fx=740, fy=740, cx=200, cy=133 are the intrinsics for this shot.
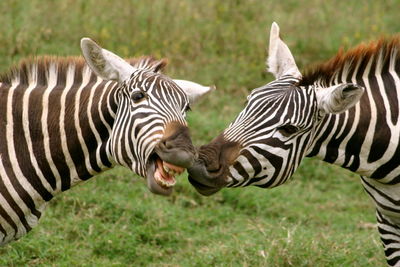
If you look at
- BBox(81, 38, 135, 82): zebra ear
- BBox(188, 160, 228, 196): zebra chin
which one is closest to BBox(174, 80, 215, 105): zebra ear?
BBox(81, 38, 135, 82): zebra ear

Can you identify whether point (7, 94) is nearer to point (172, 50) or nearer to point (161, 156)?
point (161, 156)

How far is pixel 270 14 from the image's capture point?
45.9ft

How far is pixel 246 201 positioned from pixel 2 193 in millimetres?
4362

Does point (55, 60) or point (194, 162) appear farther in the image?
point (55, 60)

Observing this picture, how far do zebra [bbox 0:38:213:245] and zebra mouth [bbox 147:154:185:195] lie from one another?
13 cm

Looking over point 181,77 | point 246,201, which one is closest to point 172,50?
point 181,77

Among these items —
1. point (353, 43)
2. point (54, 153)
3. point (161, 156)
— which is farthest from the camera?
point (353, 43)

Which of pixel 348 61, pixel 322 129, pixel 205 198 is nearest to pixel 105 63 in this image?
pixel 322 129

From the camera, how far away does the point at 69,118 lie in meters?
5.71

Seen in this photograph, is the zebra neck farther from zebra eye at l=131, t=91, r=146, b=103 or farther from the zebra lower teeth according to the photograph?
the zebra lower teeth

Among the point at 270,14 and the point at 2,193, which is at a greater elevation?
the point at 270,14

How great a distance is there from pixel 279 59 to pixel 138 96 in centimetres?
150

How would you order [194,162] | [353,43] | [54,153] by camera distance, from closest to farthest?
[194,162]
[54,153]
[353,43]

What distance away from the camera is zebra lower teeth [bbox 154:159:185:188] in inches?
201
